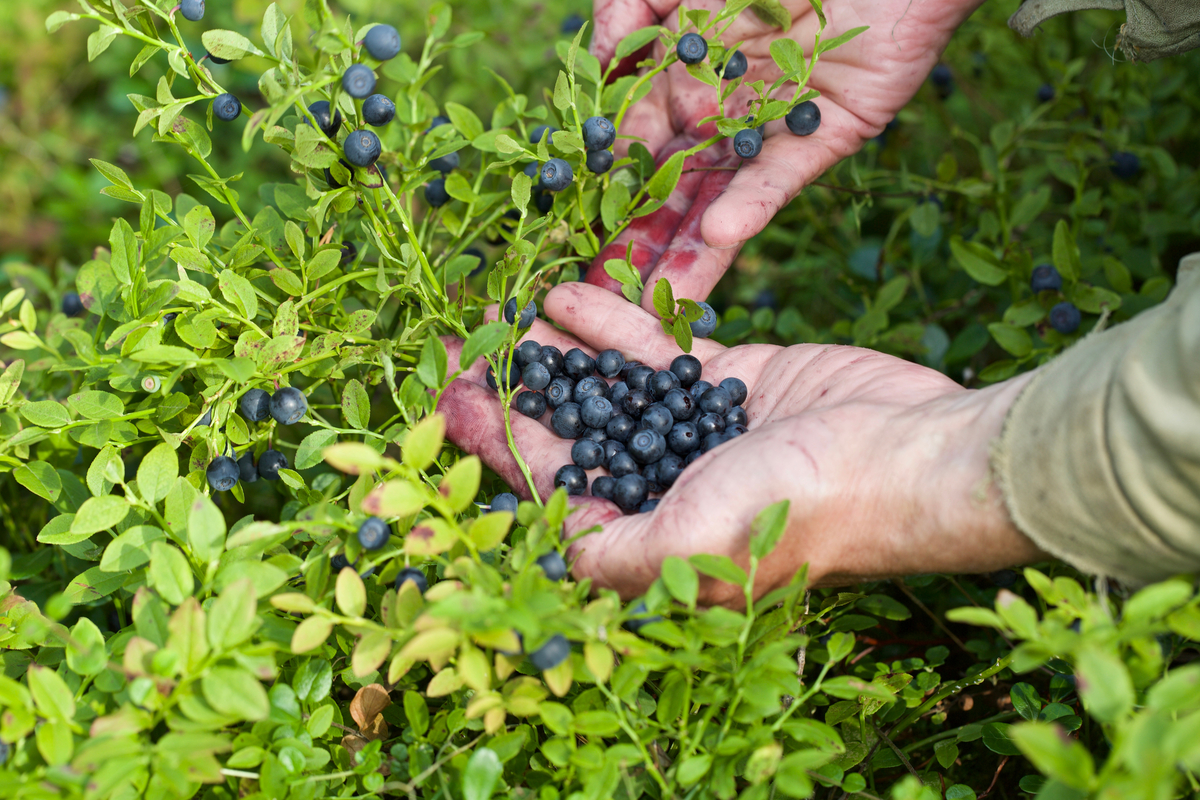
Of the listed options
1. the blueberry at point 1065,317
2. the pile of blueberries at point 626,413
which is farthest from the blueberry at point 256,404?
the blueberry at point 1065,317

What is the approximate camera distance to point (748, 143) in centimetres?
203

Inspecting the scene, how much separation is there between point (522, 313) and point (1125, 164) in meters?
2.06

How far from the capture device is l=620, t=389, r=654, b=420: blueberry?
1836mm

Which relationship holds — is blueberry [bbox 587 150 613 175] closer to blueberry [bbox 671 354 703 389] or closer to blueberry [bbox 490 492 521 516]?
blueberry [bbox 671 354 703 389]

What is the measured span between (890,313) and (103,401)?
212cm

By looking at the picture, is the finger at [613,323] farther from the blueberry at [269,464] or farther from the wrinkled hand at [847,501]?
the blueberry at [269,464]

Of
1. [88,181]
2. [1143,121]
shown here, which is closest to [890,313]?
[1143,121]

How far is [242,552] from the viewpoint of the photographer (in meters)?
1.31

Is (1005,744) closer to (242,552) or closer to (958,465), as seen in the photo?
(958,465)

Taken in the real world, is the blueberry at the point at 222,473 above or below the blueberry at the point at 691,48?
below

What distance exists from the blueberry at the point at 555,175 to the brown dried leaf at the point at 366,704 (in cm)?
103

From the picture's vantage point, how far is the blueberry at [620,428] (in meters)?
1.76

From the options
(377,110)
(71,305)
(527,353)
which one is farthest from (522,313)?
(71,305)

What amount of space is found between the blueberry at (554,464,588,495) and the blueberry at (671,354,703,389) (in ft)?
1.04
